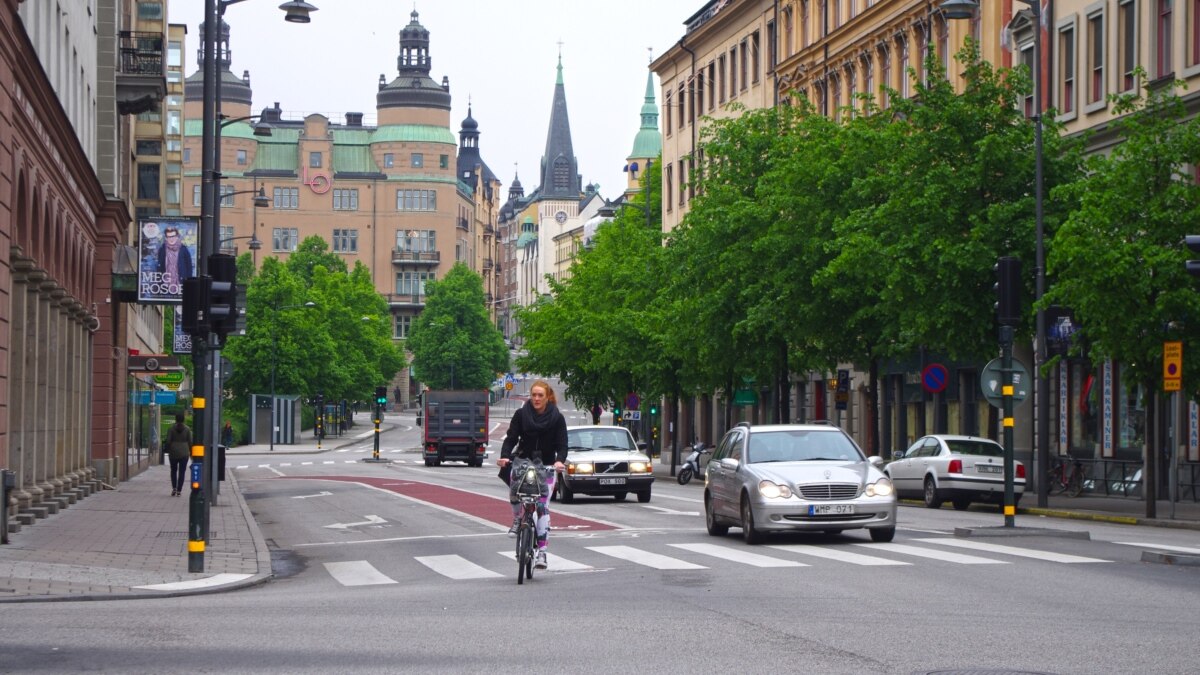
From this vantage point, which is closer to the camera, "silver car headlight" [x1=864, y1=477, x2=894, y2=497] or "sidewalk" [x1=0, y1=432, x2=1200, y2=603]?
"sidewalk" [x1=0, y1=432, x2=1200, y2=603]

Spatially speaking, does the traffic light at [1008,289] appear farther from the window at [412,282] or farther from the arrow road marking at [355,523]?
the window at [412,282]

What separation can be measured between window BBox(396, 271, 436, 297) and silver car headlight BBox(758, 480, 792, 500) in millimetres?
164735

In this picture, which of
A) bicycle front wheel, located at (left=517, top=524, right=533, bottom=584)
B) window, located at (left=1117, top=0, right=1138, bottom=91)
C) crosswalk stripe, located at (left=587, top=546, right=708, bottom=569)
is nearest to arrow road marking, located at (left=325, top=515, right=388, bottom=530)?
crosswalk stripe, located at (left=587, top=546, right=708, bottom=569)

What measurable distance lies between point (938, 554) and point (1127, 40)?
2549 cm

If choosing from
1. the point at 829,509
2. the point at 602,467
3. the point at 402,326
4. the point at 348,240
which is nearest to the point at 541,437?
the point at 829,509

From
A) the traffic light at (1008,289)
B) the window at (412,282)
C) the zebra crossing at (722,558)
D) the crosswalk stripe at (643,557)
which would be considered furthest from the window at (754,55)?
the window at (412,282)

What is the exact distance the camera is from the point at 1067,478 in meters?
42.5

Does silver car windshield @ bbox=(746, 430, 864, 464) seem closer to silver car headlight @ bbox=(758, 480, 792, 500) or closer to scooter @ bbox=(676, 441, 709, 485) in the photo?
silver car headlight @ bbox=(758, 480, 792, 500)

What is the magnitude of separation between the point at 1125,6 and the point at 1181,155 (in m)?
12.6

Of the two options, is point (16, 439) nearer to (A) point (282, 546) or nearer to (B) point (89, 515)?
(B) point (89, 515)

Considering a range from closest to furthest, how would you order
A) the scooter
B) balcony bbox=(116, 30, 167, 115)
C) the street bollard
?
the street bollard
balcony bbox=(116, 30, 167, 115)
the scooter

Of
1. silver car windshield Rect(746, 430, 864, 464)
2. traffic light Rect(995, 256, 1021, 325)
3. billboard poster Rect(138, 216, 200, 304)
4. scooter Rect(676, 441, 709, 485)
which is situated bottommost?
scooter Rect(676, 441, 709, 485)

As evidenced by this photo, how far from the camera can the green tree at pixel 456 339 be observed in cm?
16238

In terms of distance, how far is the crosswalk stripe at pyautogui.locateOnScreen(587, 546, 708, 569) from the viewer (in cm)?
1844
